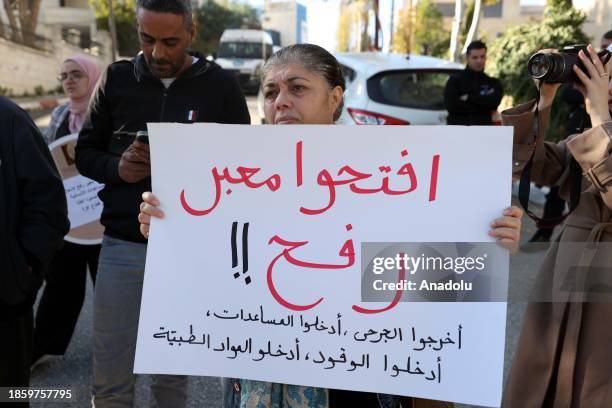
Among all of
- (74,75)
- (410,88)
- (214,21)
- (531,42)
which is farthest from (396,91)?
(214,21)

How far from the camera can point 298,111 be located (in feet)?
5.49

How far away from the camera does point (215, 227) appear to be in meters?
1.56

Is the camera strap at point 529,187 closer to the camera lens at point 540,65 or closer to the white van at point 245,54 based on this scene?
the camera lens at point 540,65

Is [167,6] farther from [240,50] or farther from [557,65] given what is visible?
[240,50]

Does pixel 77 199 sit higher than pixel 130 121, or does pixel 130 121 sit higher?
pixel 130 121

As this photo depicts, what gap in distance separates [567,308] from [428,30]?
97.7 ft

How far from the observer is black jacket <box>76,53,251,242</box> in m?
2.21

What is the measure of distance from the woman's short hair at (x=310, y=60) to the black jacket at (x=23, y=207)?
916 mm

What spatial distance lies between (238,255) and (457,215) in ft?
1.79

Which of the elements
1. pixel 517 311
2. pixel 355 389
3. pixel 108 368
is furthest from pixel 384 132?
pixel 517 311

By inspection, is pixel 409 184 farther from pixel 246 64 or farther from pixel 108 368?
pixel 246 64

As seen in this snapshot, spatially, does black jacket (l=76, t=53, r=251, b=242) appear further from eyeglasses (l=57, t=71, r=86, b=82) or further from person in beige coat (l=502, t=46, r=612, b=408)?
eyeglasses (l=57, t=71, r=86, b=82)

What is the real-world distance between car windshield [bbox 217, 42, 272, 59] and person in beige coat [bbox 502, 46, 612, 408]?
22605 millimetres

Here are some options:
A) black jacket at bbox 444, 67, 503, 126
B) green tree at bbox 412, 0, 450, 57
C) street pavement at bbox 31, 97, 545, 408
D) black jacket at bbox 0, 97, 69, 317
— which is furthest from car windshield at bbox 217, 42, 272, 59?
black jacket at bbox 0, 97, 69, 317
